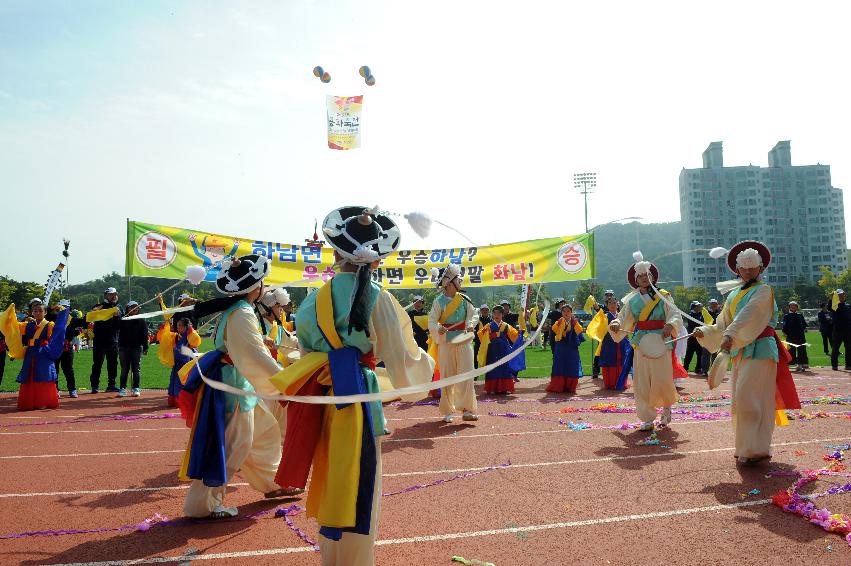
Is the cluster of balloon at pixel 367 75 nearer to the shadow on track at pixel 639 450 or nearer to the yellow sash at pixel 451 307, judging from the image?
the yellow sash at pixel 451 307

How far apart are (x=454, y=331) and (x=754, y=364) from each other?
4.12 metres

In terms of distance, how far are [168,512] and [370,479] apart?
2506 millimetres

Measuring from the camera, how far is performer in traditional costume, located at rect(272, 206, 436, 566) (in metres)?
3.28

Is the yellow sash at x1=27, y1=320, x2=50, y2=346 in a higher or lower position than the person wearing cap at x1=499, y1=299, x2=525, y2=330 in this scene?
lower

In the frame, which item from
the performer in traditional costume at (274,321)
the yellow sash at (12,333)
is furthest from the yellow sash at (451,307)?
the yellow sash at (12,333)

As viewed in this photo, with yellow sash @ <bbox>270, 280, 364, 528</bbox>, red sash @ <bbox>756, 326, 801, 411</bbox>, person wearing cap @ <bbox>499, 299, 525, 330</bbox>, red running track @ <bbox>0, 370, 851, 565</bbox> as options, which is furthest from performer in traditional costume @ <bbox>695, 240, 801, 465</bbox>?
person wearing cap @ <bbox>499, 299, 525, 330</bbox>

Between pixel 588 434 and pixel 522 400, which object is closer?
pixel 588 434

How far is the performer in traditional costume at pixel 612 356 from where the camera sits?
1320 cm

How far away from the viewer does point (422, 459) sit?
21.8ft

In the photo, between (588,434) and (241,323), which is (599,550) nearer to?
(241,323)

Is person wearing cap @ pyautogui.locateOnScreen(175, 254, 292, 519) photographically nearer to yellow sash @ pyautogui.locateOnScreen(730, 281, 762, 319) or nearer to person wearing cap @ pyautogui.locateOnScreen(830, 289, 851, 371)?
yellow sash @ pyautogui.locateOnScreen(730, 281, 762, 319)

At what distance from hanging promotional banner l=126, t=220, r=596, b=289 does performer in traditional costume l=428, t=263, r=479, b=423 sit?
192 inches

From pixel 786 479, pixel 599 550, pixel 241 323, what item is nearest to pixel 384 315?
pixel 241 323

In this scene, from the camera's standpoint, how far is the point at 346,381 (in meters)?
3.40
